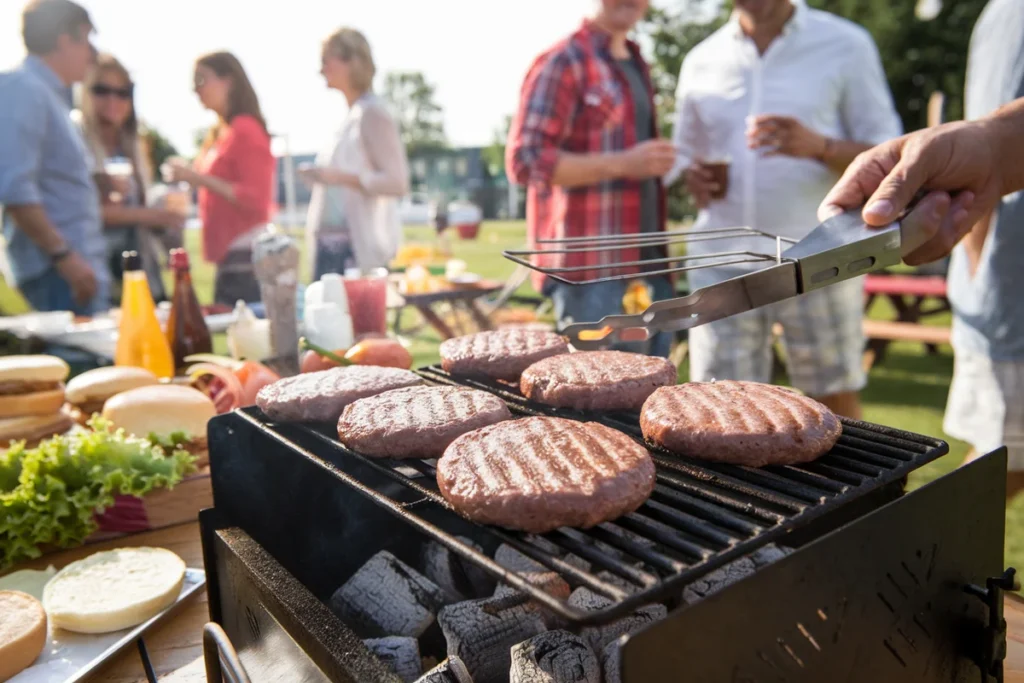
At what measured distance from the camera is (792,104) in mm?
4383

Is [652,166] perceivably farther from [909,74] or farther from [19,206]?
[909,74]

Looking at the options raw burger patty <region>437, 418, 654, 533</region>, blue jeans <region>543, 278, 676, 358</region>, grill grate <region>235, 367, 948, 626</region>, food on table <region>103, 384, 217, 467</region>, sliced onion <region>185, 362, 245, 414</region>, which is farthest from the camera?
blue jeans <region>543, 278, 676, 358</region>

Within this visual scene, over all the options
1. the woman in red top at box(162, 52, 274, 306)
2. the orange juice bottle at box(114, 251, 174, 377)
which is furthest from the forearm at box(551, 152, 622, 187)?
the woman in red top at box(162, 52, 274, 306)

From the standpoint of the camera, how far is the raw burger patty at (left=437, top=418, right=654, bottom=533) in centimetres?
133

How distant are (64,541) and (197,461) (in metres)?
0.50

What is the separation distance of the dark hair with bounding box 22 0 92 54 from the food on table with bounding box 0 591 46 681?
472 centimetres

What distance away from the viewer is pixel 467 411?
5.95 ft

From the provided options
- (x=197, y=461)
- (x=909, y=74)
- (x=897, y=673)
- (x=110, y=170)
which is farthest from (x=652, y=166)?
(x=909, y=74)

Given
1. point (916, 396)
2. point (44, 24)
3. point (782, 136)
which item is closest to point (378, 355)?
point (782, 136)

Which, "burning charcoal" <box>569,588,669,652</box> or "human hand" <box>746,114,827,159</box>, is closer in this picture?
"burning charcoal" <box>569,588,669,652</box>

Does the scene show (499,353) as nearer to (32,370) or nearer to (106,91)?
(32,370)

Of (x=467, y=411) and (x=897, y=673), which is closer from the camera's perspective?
(x=897, y=673)

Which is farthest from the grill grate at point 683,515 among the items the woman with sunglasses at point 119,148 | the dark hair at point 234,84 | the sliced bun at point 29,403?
the woman with sunglasses at point 119,148

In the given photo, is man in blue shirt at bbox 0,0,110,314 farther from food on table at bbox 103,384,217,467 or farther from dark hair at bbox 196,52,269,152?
food on table at bbox 103,384,217,467
